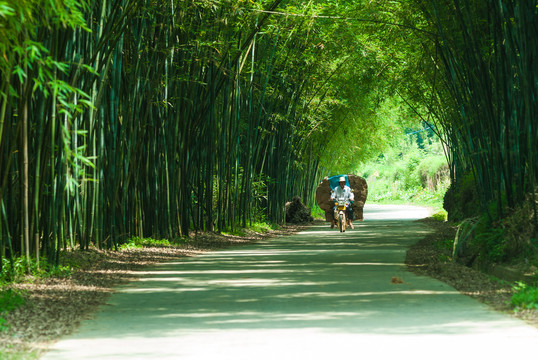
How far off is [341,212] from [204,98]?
5.64 m

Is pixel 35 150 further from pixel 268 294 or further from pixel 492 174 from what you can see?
pixel 492 174

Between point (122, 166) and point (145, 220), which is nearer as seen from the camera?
point (122, 166)

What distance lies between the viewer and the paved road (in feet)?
14.4

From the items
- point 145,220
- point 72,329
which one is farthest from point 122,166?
point 72,329

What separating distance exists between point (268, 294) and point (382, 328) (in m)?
1.89

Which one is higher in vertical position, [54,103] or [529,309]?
[54,103]

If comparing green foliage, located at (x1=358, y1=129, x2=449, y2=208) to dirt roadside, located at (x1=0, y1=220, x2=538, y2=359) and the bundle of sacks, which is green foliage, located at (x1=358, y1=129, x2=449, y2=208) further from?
dirt roadside, located at (x1=0, y1=220, x2=538, y2=359)

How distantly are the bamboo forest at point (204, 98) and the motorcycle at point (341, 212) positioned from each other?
1.89m

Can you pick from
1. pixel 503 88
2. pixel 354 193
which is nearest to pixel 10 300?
pixel 503 88

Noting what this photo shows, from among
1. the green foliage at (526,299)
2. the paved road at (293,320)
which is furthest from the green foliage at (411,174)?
the green foliage at (526,299)

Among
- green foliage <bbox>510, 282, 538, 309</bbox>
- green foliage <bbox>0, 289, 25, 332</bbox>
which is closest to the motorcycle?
green foliage <bbox>510, 282, 538, 309</bbox>

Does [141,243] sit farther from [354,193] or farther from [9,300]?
[354,193]

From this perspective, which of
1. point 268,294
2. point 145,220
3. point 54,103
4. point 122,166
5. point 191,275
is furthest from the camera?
point 145,220

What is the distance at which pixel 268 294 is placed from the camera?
677 centimetres
